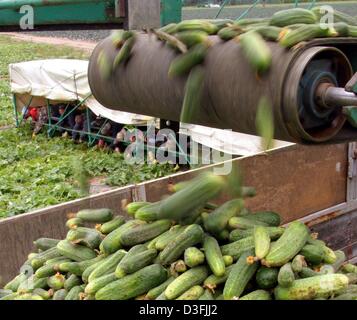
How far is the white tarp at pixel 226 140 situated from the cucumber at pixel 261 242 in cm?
579

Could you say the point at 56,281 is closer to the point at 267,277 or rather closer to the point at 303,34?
the point at 267,277

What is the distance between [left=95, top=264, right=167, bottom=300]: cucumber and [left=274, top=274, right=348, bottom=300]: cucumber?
2.56 ft

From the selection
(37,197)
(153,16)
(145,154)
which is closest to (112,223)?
(153,16)

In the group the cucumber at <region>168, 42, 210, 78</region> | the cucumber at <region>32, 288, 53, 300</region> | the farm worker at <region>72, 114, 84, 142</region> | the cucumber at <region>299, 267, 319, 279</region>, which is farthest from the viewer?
the farm worker at <region>72, 114, 84, 142</region>

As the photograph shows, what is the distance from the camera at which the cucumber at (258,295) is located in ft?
10.5

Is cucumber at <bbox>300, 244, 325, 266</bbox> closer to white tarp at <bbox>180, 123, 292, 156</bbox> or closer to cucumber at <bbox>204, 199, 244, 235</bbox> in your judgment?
cucumber at <bbox>204, 199, 244, 235</bbox>

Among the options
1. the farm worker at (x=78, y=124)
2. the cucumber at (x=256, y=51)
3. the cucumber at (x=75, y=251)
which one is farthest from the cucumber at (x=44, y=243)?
the farm worker at (x=78, y=124)

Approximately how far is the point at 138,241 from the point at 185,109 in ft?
5.00

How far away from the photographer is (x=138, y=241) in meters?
3.77

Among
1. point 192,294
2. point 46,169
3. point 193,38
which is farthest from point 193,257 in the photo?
point 46,169

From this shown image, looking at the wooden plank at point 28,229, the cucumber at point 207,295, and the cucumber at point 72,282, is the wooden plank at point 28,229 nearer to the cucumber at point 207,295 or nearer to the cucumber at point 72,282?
the cucumber at point 72,282

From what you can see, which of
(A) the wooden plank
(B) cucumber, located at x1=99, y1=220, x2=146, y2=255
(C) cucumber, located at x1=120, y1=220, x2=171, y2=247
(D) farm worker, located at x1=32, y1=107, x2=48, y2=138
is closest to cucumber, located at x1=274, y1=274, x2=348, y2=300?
(C) cucumber, located at x1=120, y1=220, x2=171, y2=247

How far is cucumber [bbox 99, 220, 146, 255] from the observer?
383 centimetres
